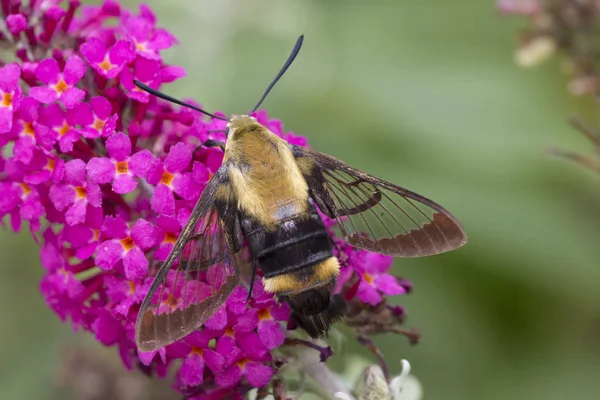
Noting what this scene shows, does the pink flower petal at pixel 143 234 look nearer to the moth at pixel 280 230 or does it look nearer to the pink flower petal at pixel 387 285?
the moth at pixel 280 230

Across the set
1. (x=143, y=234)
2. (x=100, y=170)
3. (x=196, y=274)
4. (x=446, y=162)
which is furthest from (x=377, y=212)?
(x=446, y=162)

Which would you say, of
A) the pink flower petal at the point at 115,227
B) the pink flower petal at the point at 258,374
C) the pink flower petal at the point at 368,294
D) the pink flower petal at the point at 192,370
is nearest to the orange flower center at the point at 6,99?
the pink flower petal at the point at 115,227

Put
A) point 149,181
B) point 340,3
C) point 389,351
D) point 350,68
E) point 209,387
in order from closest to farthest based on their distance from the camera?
point 149,181, point 209,387, point 389,351, point 350,68, point 340,3

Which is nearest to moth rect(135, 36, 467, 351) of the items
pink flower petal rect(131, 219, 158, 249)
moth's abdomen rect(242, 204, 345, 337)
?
moth's abdomen rect(242, 204, 345, 337)

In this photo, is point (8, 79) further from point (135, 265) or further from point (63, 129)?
point (135, 265)

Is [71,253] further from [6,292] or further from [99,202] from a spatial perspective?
[6,292]

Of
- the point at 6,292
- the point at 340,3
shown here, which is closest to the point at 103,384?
the point at 6,292
